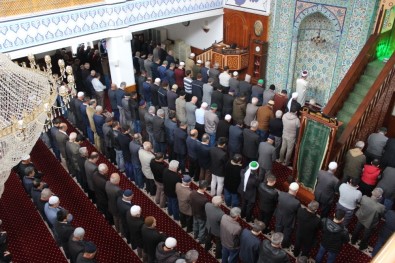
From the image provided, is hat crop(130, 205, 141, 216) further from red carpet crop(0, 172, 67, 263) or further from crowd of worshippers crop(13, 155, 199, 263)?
red carpet crop(0, 172, 67, 263)

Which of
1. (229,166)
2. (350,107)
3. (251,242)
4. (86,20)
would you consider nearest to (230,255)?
(251,242)

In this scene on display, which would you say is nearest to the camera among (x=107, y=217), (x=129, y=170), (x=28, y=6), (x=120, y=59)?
(x=107, y=217)

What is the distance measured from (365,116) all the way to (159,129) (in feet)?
11.7

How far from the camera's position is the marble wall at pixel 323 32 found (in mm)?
7938

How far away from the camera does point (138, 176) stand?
640 centimetres

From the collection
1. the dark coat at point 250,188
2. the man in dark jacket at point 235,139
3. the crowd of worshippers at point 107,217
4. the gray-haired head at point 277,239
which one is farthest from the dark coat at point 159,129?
the gray-haired head at point 277,239

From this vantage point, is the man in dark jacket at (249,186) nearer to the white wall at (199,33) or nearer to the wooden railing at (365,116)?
the wooden railing at (365,116)

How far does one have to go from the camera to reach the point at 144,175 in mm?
6191

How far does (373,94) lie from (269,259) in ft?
11.9

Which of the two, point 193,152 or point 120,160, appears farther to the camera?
point 120,160

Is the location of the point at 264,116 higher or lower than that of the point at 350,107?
lower

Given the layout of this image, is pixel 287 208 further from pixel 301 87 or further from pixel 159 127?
pixel 301 87

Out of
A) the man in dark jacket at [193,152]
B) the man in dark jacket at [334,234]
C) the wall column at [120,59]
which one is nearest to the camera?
the man in dark jacket at [334,234]

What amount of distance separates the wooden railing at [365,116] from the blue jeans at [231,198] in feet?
5.40
